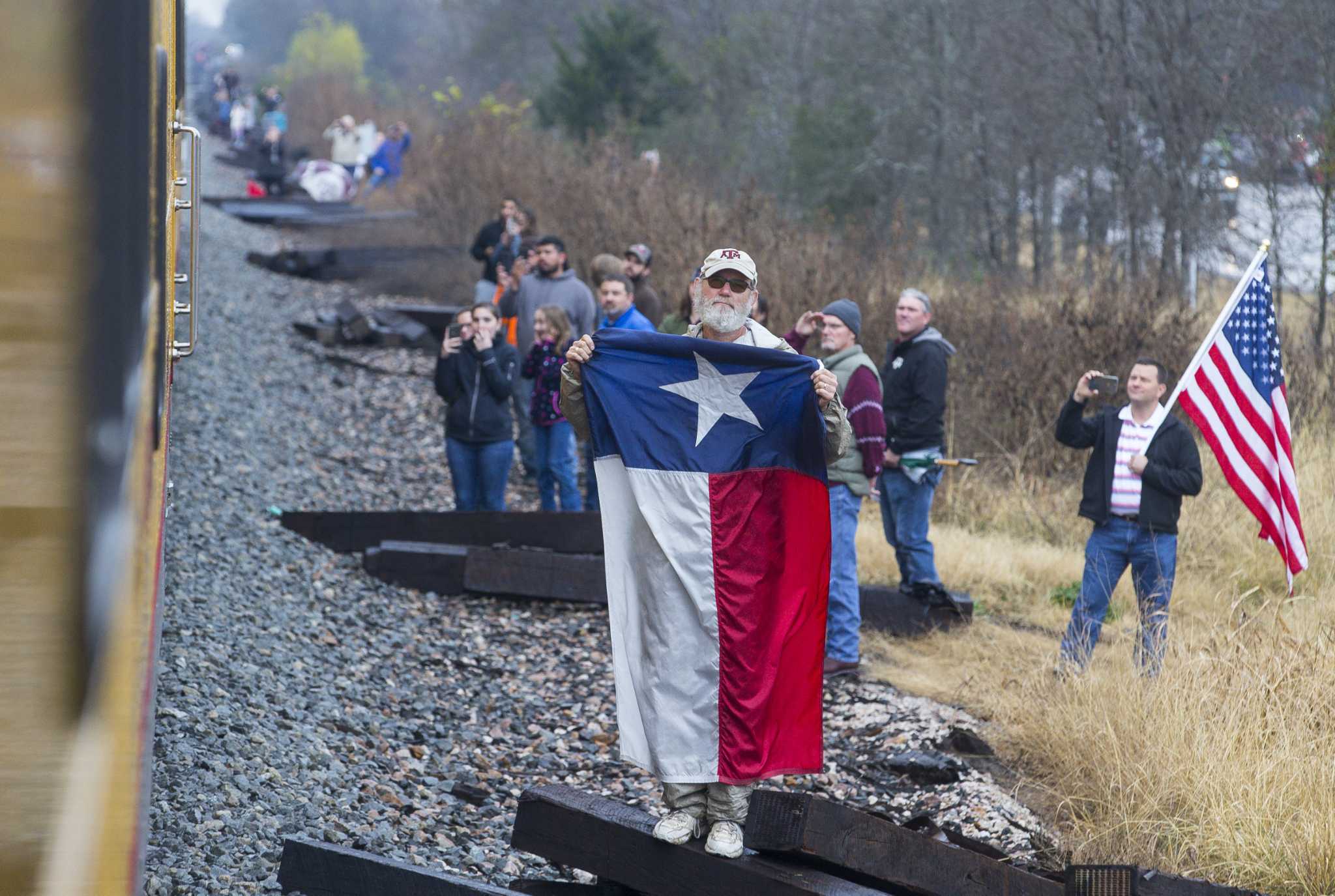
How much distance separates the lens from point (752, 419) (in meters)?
4.78

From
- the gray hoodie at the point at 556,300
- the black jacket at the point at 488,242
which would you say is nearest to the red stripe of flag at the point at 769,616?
the gray hoodie at the point at 556,300

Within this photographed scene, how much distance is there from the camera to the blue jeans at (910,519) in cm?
855

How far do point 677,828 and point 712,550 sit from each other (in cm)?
95

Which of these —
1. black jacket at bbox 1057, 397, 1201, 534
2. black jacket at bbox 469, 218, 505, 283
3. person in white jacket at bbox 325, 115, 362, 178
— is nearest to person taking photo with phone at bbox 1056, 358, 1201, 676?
black jacket at bbox 1057, 397, 1201, 534

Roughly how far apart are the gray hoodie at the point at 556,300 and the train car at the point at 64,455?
8.81 metres

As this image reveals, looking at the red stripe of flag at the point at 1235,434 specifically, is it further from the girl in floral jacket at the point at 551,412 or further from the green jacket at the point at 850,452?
the girl in floral jacket at the point at 551,412

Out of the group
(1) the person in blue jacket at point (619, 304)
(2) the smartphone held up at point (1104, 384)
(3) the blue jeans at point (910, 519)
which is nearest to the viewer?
(2) the smartphone held up at point (1104, 384)

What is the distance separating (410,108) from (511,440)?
112ft

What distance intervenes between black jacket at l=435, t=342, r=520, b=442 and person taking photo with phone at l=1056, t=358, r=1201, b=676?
3851 mm

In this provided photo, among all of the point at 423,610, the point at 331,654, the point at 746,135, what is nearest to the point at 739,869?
the point at 331,654

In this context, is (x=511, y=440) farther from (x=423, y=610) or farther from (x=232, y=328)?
(x=232, y=328)

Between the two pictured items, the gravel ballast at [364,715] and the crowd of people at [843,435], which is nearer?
the crowd of people at [843,435]

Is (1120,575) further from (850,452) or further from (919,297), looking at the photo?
(919,297)

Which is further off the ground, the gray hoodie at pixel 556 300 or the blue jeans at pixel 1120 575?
the gray hoodie at pixel 556 300
